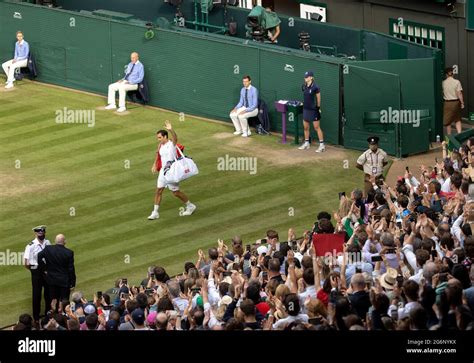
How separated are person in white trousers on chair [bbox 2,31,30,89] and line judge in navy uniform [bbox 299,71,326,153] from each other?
10.2 m

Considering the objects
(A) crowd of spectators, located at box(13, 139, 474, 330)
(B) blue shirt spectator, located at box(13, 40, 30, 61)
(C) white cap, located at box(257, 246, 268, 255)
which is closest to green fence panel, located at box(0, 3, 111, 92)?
(B) blue shirt spectator, located at box(13, 40, 30, 61)

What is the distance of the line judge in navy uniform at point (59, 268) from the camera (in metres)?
25.8

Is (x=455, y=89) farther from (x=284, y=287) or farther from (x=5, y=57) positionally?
(x=284, y=287)

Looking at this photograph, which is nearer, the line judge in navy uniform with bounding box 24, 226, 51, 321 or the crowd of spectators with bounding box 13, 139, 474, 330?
the crowd of spectators with bounding box 13, 139, 474, 330

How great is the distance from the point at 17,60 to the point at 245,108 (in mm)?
8404

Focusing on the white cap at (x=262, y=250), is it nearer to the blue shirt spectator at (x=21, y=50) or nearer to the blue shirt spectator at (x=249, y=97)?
the blue shirt spectator at (x=249, y=97)

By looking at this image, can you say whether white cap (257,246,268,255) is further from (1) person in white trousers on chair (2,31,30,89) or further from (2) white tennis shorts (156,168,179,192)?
(1) person in white trousers on chair (2,31,30,89)

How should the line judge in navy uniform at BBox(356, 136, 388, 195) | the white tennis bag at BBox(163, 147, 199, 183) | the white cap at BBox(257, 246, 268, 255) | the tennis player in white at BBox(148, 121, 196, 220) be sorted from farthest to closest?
1. the white tennis bag at BBox(163, 147, 199, 183)
2. the tennis player in white at BBox(148, 121, 196, 220)
3. the line judge in navy uniform at BBox(356, 136, 388, 195)
4. the white cap at BBox(257, 246, 268, 255)

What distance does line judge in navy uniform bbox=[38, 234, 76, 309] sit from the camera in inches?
1014

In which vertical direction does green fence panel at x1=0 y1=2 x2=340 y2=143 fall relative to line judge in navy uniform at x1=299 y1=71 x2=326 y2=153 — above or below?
above

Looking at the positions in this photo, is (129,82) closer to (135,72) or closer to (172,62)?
(135,72)

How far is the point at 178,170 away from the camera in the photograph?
3000 cm

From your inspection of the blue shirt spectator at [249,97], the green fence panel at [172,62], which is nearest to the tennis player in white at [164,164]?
the blue shirt spectator at [249,97]

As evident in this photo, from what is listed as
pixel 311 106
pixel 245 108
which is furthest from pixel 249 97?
pixel 311 106
